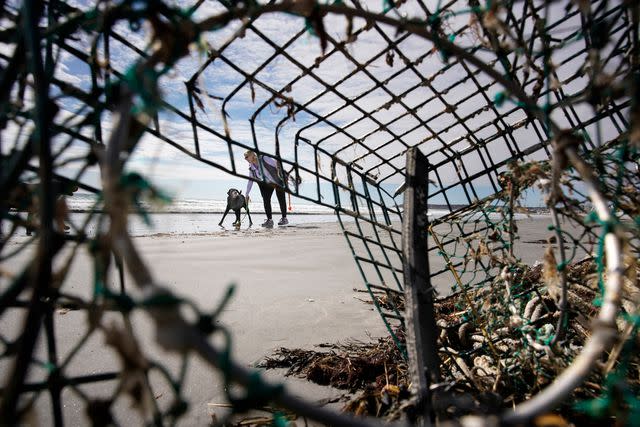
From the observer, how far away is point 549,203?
0.92 m

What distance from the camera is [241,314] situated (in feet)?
8.62

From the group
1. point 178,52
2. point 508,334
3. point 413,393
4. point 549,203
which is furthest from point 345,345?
point 178,52

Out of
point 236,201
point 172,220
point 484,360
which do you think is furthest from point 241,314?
point 172,220

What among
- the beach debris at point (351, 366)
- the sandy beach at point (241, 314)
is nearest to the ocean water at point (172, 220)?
the sandy beach at point (241, 314)

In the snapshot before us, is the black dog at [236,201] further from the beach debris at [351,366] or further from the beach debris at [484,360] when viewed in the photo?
the beach debris at [484,360]

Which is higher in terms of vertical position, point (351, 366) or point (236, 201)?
point (236, 201)

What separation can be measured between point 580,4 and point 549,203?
1.57 feet

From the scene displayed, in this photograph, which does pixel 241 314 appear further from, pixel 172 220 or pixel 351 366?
pixel 172 220

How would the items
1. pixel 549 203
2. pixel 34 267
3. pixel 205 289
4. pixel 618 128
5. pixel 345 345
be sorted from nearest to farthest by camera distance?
1. pixel 34 267
2. pixel 549 203
3. pixel 618 128
4. pixel 345 345
5. pixel 205 289

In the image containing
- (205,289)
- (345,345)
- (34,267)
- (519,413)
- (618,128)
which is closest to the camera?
(519,413)

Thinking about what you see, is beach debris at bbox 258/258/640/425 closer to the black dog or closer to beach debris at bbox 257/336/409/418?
beach debris at bbox 257/336/409/418

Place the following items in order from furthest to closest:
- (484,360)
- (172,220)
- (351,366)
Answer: (172,220) → (351,366) → (484,360)

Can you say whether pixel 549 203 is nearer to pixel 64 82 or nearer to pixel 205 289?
pixel 64 82

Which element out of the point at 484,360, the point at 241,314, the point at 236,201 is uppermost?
the point at 236,201
